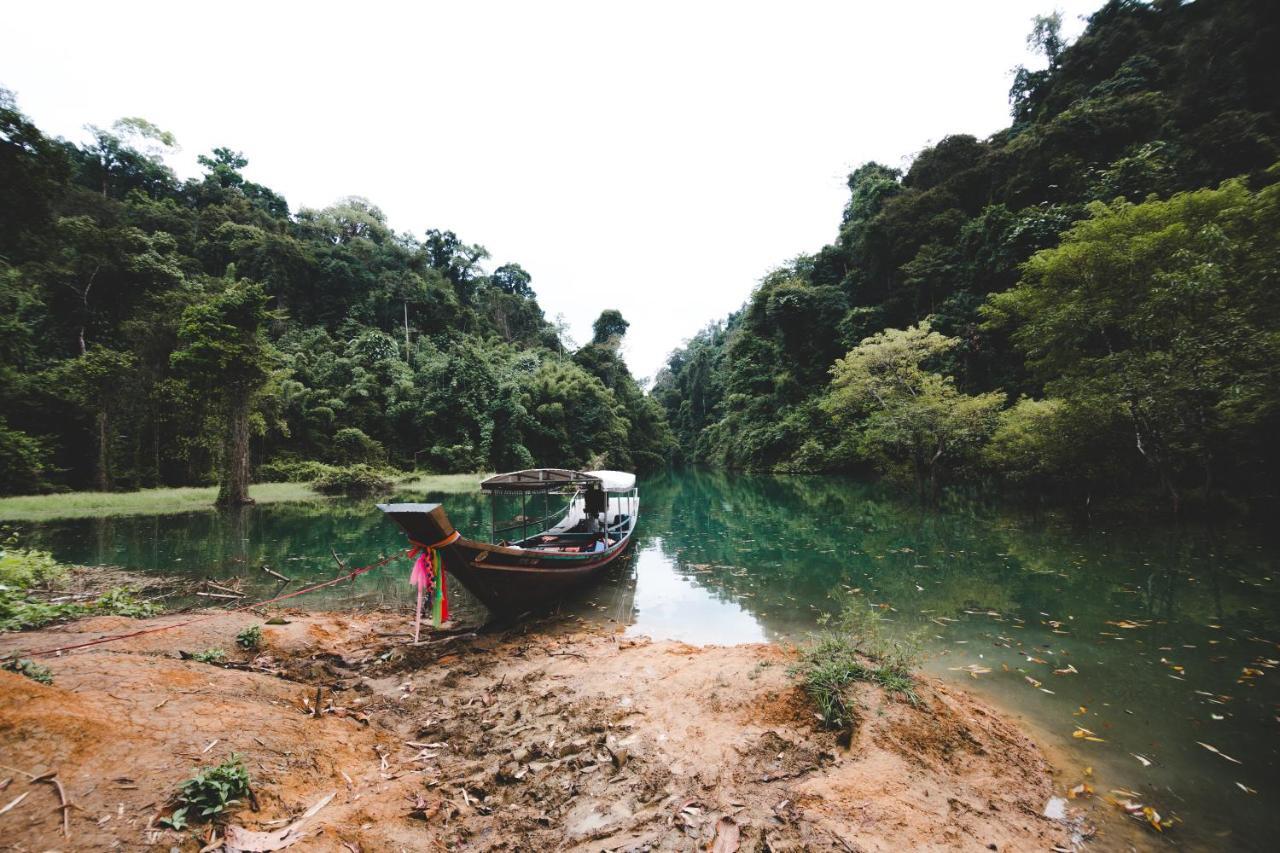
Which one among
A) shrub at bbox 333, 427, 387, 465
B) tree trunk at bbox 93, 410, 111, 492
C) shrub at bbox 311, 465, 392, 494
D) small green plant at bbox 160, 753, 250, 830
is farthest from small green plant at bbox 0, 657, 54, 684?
shrub at bbox 333, 427, 387, 465

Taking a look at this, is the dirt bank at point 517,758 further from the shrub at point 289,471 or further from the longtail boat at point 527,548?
the shrub at point 289,471

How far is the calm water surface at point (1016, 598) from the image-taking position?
358 centimetres

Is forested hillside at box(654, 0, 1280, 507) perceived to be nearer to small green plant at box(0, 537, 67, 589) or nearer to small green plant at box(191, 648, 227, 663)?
small green plant at box(191, 648, 227, 663)

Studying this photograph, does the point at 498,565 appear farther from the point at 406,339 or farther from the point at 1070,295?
the point at 406,339

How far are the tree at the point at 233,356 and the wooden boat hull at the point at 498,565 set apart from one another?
16.6 m

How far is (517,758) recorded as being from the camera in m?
3.45

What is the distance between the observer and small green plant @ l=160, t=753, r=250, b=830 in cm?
227

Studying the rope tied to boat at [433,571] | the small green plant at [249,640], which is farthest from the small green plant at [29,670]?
the rope tied to boat at [433,571]

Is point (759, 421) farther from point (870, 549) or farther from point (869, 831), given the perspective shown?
point (869, 831)

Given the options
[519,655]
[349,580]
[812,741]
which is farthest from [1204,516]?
[349,580]

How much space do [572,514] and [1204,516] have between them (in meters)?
16.6

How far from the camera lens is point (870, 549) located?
11.0 metres

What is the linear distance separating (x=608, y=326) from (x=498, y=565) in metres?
46.5

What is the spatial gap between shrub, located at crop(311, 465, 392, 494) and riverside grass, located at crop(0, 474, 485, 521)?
0.56 meters
